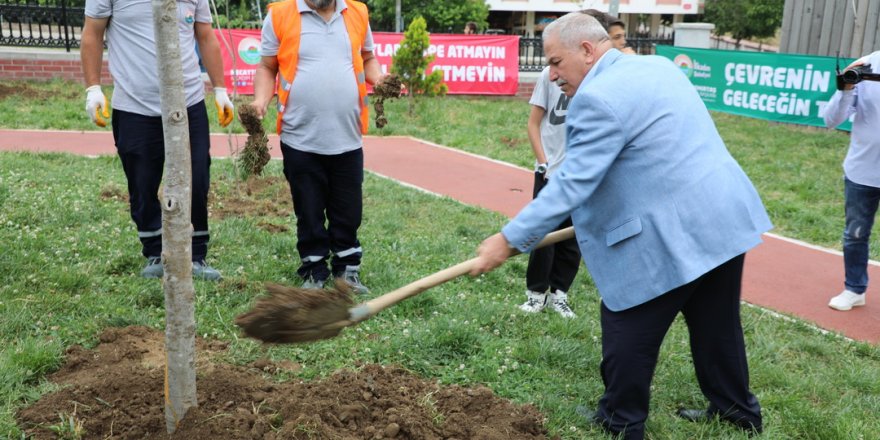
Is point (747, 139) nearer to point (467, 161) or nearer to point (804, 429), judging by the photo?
point (467, 161)

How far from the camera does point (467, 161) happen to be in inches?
420

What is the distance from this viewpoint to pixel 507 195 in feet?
29.0

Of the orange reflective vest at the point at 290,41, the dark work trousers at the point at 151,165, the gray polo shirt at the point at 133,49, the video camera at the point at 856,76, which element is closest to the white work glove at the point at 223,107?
the dark work trousers at the point at 151,165

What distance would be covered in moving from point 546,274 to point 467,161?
579cm

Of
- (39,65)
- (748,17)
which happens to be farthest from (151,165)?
(748,17)

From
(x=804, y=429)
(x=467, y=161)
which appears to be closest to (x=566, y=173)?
(x=804, y=429)

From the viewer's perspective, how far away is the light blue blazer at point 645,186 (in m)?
3.04

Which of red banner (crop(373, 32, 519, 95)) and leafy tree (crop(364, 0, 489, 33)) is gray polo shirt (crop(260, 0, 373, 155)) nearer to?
red banner (crop(373, 32, 519, 95))

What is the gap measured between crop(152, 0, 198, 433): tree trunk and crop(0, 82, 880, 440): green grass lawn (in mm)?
698

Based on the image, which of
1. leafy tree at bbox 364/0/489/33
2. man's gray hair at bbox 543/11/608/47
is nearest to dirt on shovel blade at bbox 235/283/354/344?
man's gray hair at bbox 543/11/608/47

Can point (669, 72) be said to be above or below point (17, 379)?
above

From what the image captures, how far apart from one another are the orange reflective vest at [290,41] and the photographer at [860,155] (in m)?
3.16

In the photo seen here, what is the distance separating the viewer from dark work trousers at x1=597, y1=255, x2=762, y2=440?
330 centimetres

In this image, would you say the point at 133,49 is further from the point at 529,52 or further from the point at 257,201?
the point at 529,52
